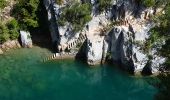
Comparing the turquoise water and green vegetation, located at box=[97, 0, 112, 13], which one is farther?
green vegetation, located at box=[97, 0, 112, 13]

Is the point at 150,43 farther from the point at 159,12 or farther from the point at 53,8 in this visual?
the point at 53,8

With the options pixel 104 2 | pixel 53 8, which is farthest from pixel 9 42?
pixel 104 2

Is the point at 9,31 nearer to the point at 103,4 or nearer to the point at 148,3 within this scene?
the point at 103,4

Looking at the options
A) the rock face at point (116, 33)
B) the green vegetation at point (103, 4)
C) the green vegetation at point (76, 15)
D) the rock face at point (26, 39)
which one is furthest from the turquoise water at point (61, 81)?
Result: the green vegetation at point (103, 4)

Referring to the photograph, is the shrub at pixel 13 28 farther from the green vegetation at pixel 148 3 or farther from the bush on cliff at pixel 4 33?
the green vegetation at pixel 148 3

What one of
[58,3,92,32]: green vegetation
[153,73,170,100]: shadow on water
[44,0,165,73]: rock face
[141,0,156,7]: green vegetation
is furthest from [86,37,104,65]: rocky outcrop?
[153,73,170,100]: shadow on water

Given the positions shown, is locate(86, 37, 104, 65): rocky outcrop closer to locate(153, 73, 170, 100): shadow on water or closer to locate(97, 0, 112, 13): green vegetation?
locate(97, 0, 112, 13): green vegetation

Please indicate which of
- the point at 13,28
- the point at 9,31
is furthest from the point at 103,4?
the point at 9,31
